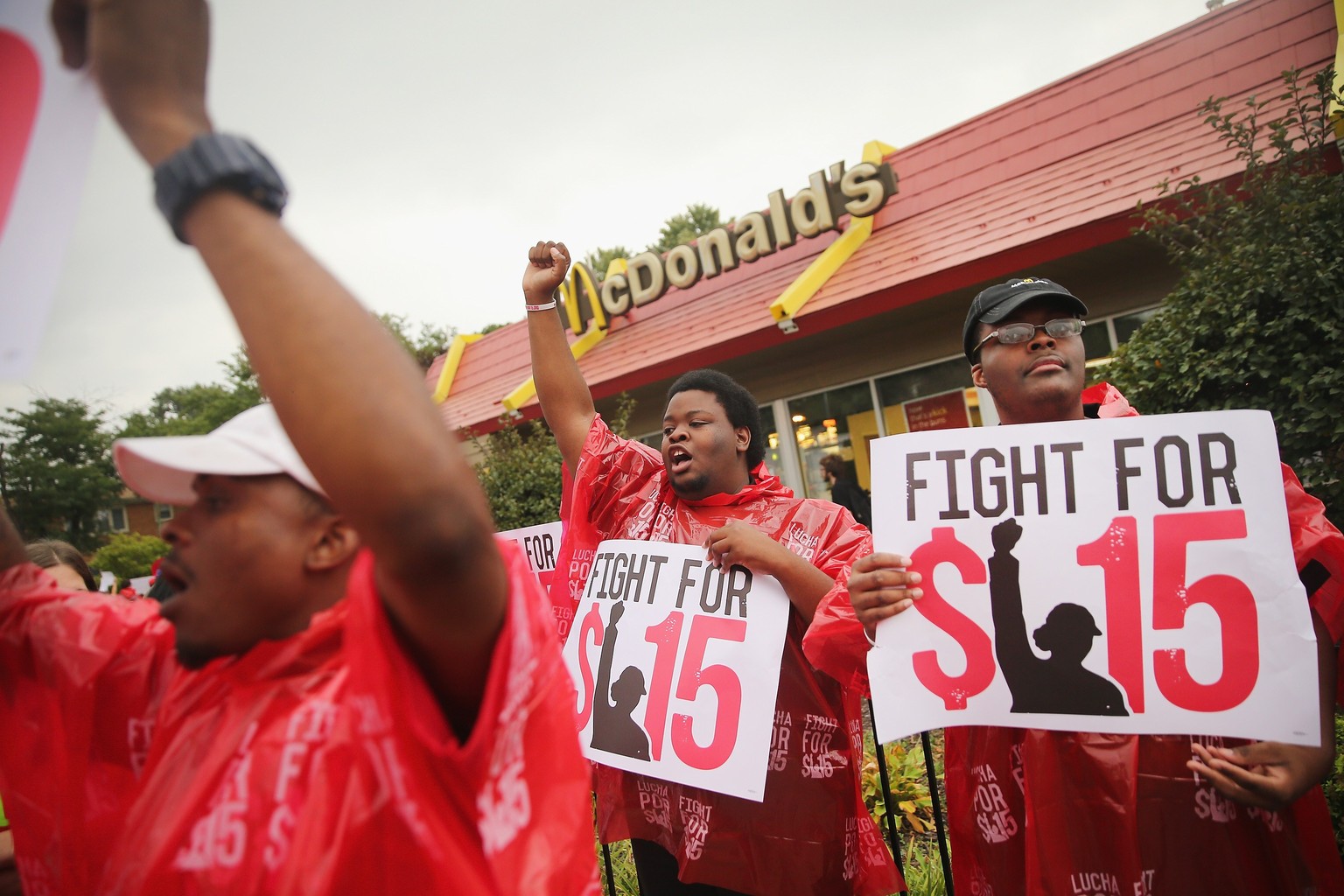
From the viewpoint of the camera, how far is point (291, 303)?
778 mm

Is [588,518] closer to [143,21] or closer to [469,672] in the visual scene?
[469,672]

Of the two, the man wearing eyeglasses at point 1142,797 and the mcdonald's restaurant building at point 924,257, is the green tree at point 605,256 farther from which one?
the man wearing eyeglasses at point 1142,797

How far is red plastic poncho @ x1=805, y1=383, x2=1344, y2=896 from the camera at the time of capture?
159 centimetres

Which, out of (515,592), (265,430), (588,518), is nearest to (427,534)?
(515,592)

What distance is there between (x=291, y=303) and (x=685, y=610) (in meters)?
1.69

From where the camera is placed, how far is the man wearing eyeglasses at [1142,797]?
158cm

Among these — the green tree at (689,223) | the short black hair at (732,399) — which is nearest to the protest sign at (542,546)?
the short black hair at (732,399)

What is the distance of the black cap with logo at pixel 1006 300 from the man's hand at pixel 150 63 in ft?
5.78

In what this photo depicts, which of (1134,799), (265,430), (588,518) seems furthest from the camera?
(588,518)

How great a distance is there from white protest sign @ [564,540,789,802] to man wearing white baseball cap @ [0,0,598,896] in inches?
41.9

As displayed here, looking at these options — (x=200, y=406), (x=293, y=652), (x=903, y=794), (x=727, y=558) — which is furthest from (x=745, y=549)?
(x=200, y=406)

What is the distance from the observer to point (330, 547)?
1099 mm

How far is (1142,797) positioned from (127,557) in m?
25.1

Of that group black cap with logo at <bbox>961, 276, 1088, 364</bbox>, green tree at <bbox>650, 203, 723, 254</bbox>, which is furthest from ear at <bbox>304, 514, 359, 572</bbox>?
green tree at <bbox>650, 203, 723, 254</bbox>
